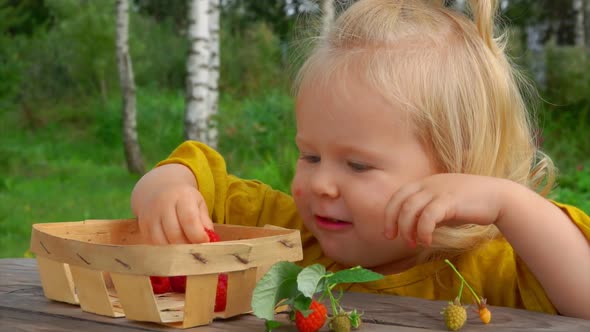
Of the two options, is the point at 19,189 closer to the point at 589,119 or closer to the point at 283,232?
the point at 589,119

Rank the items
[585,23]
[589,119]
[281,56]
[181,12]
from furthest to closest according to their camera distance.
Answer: [181,12] → [585,23] → [281,56] → [589,119]

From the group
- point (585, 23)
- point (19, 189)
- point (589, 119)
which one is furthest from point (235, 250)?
point (585, 23)

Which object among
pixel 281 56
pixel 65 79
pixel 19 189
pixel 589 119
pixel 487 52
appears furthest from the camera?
pixel 65 79

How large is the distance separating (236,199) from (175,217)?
473 mm

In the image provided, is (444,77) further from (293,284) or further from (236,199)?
(293,284)

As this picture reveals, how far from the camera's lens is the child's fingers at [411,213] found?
1459 millimetres

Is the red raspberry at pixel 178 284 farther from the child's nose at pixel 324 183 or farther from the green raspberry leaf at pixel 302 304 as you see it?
the green raspberry leaf at pixel 302 304

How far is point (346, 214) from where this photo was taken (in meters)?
1.79

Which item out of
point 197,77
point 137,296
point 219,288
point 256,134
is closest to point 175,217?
point 219,288

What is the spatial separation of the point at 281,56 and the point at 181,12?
8.44 m

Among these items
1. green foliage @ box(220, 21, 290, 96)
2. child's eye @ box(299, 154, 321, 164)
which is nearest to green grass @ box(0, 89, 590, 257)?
green foliage @ box(220, 21, 290, 96)

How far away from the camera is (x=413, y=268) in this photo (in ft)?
6.18

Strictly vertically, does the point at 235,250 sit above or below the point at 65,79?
above

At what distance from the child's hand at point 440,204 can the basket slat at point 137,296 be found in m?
0.41
